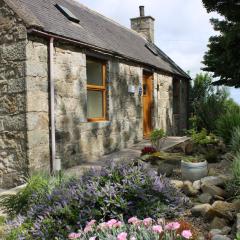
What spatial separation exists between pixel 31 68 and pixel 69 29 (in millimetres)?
1979

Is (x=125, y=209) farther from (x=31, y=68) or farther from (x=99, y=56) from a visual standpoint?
(x=99, y=56)

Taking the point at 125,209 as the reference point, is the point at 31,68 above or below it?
above

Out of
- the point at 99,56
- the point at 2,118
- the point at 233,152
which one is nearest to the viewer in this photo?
the point at 233,152

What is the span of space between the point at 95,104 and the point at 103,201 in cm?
593

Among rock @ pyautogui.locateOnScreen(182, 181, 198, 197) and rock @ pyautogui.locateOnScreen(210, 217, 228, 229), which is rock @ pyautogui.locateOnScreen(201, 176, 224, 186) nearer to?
rock @ pyautogui.locateOnScreen(182, 181, 198, 197)

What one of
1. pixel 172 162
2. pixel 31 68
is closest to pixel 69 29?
pixel 31 68

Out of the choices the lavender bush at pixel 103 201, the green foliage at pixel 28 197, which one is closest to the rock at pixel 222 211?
the lavender bush at pixel 103 201

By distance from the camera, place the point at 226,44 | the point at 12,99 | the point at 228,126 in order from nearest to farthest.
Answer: the point at 12,99 → the point at 228,126 → the point at 226,44

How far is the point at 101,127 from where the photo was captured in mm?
9258

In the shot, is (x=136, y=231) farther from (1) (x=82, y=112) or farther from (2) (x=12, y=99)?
(1) (x=82, y=112)

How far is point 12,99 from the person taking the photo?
7023 mm

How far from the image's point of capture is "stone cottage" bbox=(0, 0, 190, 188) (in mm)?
6883

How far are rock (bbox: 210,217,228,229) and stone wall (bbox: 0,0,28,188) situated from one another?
13.6ft

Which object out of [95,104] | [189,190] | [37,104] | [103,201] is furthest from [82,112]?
[103,201]
